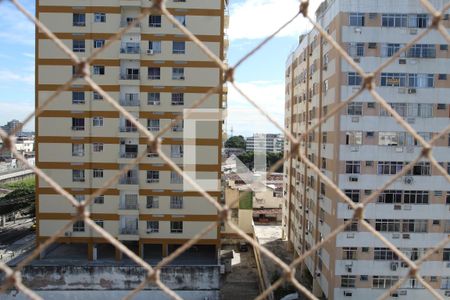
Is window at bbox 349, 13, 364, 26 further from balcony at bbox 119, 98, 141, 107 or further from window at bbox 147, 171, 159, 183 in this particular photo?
window at bbox 147, 171, 159, 183

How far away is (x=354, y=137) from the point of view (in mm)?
6055

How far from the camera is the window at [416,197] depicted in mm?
6066

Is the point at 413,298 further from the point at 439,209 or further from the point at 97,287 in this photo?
the point at 97,287

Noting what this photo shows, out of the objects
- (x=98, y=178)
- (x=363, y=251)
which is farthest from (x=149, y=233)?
(x=363, y=251)

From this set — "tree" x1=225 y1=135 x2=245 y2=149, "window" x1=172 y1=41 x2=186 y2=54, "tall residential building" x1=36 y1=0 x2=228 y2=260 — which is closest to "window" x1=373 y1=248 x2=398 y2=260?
"tall residential building" x1=36 y1=0 x2=228 y2=260

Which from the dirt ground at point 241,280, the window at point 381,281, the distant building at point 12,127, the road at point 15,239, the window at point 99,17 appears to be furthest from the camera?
the road at point 15,239

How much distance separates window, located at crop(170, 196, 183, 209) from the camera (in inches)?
288

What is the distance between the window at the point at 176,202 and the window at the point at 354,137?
3.08 meters

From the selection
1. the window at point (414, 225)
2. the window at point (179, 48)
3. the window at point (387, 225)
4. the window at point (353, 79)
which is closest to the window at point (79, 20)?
the window at point (179, 48)

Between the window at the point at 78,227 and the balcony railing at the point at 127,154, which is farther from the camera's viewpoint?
the window at the point at 78,227

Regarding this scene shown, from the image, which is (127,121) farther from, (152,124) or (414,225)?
(414,225)

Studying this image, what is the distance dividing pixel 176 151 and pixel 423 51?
4269 mm

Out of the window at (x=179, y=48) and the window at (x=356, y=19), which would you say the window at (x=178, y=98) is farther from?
the window at (x=356, y=19)

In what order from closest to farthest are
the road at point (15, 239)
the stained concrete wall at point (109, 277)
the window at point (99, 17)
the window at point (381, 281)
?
the window at point (381, 281), the stained concrete wall at point (109, 277), the window at point (99, 17), the road at point (15, 239)
